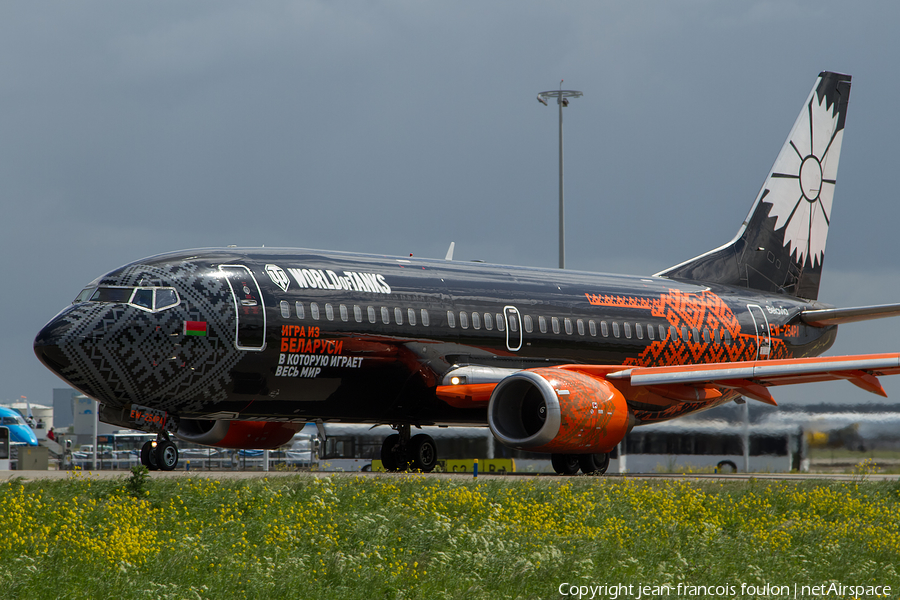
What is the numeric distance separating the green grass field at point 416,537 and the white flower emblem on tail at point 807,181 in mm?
13578

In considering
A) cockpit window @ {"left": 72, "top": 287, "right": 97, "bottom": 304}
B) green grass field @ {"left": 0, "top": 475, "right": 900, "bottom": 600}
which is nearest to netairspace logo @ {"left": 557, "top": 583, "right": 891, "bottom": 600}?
green grass field @ {"left": 0, "top": 475, "right": 900, "bottom": 600}

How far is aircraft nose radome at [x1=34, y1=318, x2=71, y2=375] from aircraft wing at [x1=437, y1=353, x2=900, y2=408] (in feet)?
21.3

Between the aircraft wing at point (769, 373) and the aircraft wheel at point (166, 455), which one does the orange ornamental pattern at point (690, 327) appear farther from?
the aircraft wheel at point (166, 455)

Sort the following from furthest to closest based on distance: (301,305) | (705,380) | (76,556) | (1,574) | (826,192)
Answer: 1. (826,192)
2. (705,380)
3. (301,305)
4. (76,556)
5. (1,574)

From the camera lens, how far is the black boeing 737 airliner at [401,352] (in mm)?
16812

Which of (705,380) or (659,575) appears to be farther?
(705,380)

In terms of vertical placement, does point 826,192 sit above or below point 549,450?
Result: above

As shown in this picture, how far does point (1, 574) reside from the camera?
884 centimetres

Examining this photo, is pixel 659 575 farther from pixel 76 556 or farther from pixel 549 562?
pixel 76 556

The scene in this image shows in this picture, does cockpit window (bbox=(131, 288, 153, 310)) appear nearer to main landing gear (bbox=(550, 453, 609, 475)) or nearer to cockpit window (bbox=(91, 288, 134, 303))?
cockpit window (bbox=(91, 288, 134, 303))

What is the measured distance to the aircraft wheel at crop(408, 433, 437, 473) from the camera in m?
21.3

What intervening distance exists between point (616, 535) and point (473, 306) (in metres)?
8.96

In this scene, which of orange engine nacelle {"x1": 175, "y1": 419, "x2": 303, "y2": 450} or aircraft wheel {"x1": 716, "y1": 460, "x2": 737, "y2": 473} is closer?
orange engine nacelle {"x1": 175, "y1": 419, "x2": 303, "y2": 450}

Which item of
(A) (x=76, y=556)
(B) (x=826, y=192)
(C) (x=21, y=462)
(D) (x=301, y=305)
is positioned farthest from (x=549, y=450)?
(C) (x=21, y=462)
